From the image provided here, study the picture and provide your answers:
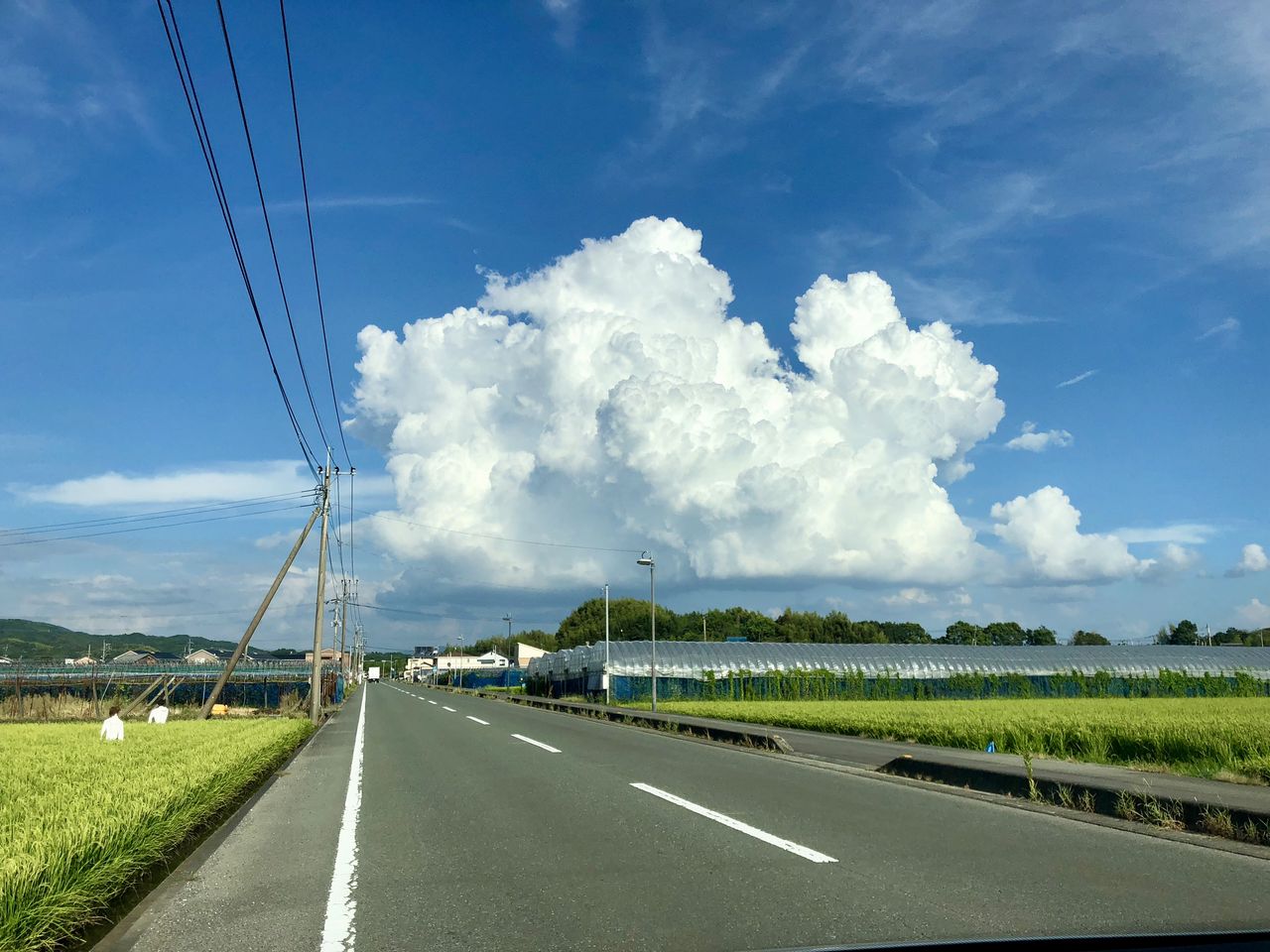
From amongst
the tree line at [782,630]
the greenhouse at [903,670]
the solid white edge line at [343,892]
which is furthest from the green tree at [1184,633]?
A: the solid white edge line at [343,892]

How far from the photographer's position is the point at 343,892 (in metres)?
6.02

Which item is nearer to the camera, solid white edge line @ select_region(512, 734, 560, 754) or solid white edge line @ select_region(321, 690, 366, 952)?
solid white edge line @ select_region(321, 690, 366, 952)

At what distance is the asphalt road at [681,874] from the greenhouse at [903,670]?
4085 centimetres

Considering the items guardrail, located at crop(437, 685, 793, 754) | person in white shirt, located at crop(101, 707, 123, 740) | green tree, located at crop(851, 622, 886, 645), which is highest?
green tree, located at crop(851, 622, 886, 645)

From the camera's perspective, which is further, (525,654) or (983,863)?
(525,654)

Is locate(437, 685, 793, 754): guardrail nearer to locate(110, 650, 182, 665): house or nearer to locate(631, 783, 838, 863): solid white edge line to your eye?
locate(631, 783, 838, 863): solid white edge line

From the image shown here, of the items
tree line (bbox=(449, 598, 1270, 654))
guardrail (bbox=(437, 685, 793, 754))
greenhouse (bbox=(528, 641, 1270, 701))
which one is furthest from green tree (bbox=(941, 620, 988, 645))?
guardrail (bbox=(437, 685, 793, 754))

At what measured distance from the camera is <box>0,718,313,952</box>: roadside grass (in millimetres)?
4754

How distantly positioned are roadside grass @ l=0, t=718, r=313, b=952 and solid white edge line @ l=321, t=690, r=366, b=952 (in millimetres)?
1360

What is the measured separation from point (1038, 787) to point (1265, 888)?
15.4 ft

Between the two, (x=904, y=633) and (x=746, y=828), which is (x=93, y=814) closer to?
(x=746, y=828)

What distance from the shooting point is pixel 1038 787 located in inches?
408

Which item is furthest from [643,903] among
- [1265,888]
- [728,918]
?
[1265,888]

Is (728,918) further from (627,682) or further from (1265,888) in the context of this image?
(627,682)
